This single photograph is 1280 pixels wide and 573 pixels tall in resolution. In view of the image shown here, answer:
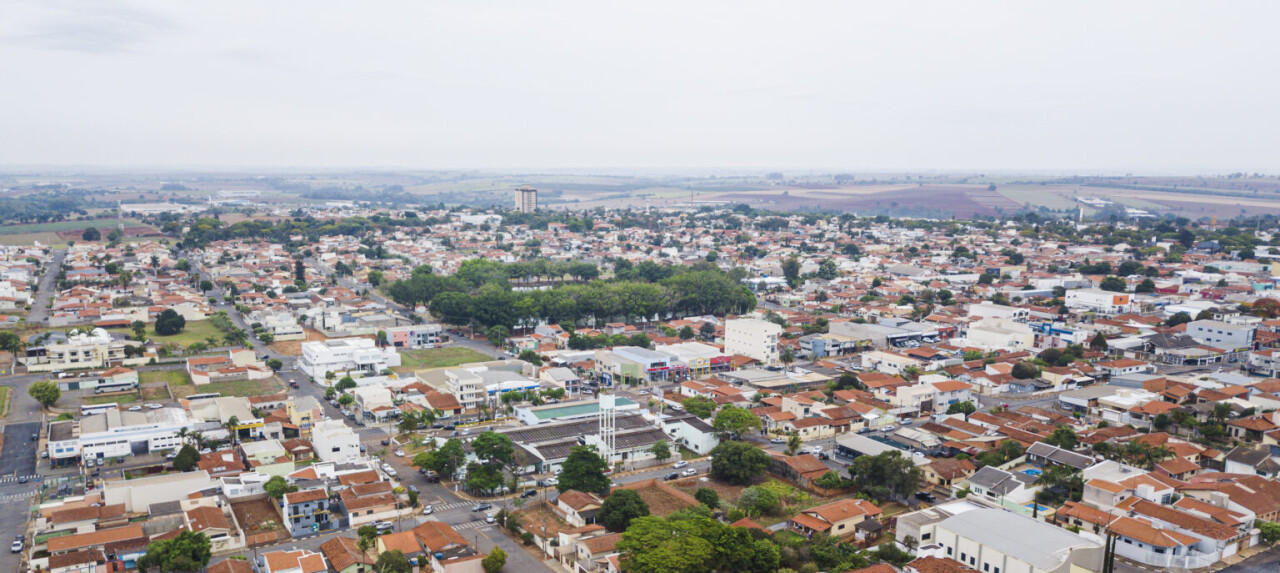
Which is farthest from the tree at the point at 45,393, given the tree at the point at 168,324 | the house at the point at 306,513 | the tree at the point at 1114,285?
the tree at the point at 1114,285

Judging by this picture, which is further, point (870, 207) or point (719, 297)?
point (870, 207)

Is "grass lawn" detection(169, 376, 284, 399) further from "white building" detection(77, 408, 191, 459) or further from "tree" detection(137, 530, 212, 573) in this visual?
"tree" detection(137, 530, 212, 573)

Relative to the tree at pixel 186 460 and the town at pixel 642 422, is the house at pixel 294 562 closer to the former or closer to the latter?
the town at pixel 642 422

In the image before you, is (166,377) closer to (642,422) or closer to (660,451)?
(642,422)

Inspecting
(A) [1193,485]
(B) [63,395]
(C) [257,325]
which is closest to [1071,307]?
(A) [1193,485]

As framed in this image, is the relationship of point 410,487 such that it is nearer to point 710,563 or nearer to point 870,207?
point 710,563

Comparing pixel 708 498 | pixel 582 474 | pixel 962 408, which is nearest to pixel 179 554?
pixel 582 474

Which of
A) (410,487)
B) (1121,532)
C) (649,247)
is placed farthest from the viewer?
(649,247)

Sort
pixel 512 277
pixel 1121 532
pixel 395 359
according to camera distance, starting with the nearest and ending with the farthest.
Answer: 1. pixel 1121 532
2. pixel 395 359
3. pixel 512 277
